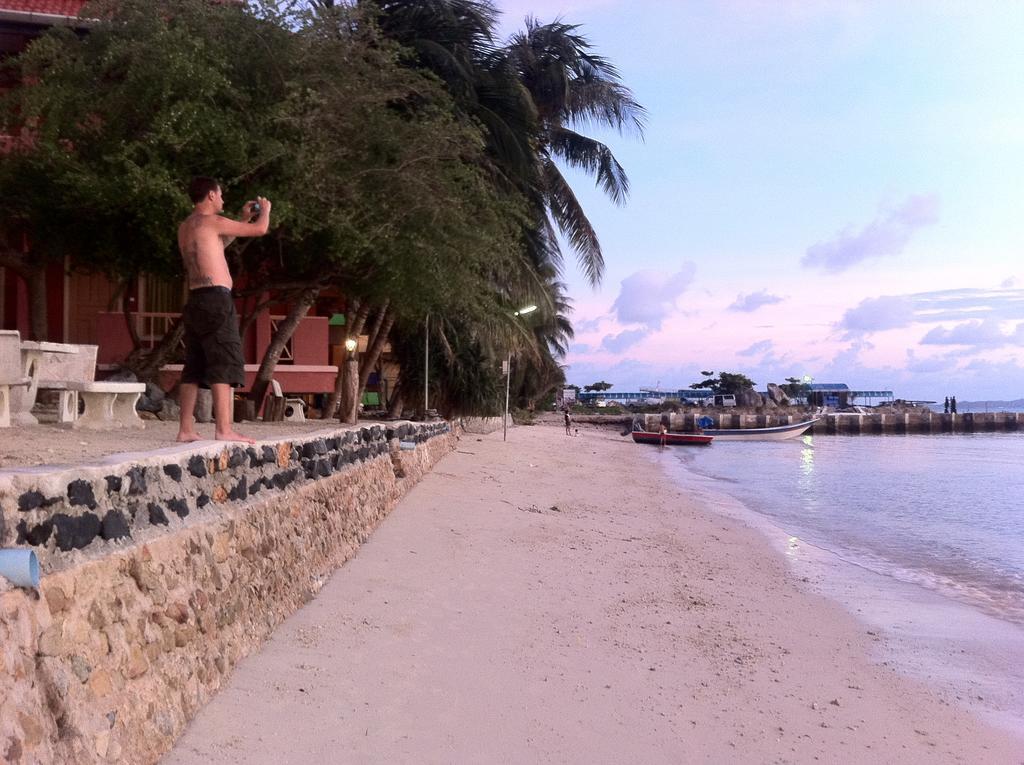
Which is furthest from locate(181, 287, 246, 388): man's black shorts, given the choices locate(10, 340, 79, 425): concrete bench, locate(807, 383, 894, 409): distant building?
locate(807, 383, 894, 409): distant building

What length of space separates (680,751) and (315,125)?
863 cm

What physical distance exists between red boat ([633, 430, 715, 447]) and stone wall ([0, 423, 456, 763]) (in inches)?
1538

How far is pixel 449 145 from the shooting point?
12.3 metres

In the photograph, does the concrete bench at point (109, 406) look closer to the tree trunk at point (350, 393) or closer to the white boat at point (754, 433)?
the tree trunk at point (350, 393)

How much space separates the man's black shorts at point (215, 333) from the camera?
211 inches

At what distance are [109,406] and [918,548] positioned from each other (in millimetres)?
11491

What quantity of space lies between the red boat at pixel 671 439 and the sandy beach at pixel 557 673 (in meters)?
34.9

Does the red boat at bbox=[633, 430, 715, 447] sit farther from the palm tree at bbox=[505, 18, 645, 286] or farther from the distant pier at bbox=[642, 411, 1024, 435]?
the palm tree at bbox=[505, 18, 645, 286]

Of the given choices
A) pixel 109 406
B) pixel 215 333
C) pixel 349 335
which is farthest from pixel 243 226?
pixel 349 335

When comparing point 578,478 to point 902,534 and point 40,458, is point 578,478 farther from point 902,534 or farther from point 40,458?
point 40,458

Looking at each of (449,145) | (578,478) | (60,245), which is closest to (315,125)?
(449,145)

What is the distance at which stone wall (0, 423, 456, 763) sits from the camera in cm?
255

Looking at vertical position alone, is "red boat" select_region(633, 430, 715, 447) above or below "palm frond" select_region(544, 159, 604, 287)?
below

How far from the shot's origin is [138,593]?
3215 mm
